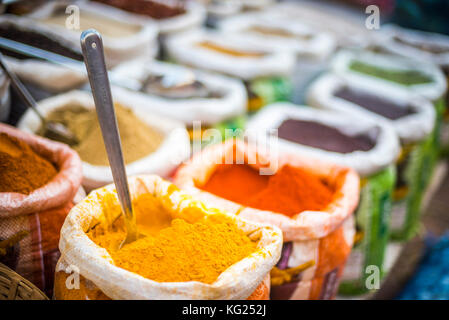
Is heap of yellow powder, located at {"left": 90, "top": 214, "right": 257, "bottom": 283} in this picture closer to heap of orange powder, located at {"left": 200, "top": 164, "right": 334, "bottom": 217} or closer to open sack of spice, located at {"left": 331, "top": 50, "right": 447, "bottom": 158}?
heap of orange powder, located at {"left": 200, "top": 164, "right": 334, "bottom": 217}

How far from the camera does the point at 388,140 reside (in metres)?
1.28

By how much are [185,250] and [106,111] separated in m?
0.24

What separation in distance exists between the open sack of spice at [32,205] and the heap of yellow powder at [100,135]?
0.67 feet

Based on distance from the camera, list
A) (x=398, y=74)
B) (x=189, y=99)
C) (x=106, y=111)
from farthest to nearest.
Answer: (x=398, y=74) < (x=189, y=99) < (x=106, y=111)

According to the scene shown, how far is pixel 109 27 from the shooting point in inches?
72.0

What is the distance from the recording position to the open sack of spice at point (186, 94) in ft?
4.19

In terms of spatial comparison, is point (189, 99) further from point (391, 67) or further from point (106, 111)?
point (391, 67)

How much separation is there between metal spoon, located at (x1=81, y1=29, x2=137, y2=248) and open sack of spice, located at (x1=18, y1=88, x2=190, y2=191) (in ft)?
0.97

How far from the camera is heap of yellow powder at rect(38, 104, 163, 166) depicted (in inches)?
39.7

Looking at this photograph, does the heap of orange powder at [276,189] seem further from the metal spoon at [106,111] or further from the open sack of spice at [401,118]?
the open sack of spice at [401,118]

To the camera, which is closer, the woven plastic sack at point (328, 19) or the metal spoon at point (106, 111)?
the metal spoon at point (106, 111)

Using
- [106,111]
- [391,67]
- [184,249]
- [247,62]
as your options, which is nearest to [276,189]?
[184,249]

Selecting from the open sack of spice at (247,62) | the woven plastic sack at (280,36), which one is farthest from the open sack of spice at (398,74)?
the open sack of spice at (247,62)

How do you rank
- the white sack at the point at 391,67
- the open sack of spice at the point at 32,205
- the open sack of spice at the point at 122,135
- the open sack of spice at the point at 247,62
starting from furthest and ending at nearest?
the white sack at the point at 391,67, the open sack of spice at the point at 247,62, the open sack of spice at the point at 122,135, the open sack of spice at the point at 32,205
